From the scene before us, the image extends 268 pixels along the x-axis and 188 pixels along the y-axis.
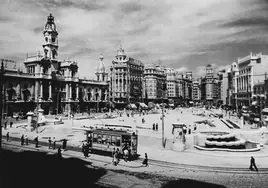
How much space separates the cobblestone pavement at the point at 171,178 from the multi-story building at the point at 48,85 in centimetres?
5166

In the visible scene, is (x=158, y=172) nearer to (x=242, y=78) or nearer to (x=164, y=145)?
(x=164, y=145)

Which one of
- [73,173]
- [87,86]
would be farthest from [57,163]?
[87,86]

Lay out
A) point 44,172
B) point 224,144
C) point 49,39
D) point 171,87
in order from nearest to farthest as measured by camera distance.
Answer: point 44,172, point 224,144, point 49,39, point 171,87

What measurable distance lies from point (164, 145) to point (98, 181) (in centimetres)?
1353

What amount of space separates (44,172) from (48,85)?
59984mm

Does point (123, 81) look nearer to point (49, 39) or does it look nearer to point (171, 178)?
point (49, 39)

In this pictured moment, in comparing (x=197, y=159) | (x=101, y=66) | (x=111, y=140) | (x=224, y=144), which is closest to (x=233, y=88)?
(x=101, y=66)

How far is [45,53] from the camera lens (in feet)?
250

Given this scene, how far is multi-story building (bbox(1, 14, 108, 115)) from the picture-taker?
2453 inches

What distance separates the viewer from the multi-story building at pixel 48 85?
62.3 metres

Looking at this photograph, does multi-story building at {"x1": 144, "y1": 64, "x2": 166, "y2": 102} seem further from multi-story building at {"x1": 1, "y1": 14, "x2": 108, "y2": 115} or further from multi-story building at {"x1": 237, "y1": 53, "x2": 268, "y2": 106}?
multi-story building at {"x1": 237, "y1": 53, "x2": 268, "y2": 106}

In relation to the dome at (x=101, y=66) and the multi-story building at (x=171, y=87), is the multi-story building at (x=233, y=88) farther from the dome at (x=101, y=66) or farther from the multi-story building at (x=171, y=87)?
the dome at (x=101, y=66)

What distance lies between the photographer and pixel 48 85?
71.6 m

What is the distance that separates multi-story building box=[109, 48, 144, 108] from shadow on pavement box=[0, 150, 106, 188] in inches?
3301
